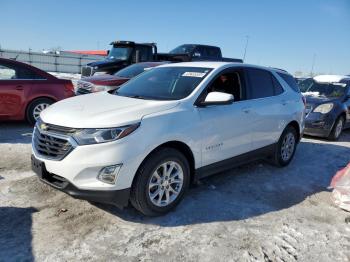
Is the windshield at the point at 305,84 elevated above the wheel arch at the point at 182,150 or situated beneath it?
elevated above

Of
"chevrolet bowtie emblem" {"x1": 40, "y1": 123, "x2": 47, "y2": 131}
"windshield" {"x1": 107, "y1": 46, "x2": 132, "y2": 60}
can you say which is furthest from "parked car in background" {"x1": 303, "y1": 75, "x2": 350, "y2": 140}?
"windshield" {"x1": 107, "y1": 46, "x2": 132, "y2": 60}

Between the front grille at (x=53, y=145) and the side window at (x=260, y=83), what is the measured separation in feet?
8.78

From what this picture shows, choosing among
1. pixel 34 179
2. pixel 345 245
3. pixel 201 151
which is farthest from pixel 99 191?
pixel 345 245

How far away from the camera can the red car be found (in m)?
7.25

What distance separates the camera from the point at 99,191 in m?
3.35

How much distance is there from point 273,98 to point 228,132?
141 cm

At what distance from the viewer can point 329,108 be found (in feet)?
27.9

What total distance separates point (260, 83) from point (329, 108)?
13.5ft

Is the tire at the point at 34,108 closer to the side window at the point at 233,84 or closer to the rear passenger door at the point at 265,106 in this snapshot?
the side window at the point at 233,84

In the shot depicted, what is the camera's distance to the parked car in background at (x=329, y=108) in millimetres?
8352

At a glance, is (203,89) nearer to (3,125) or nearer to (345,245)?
(345,245)

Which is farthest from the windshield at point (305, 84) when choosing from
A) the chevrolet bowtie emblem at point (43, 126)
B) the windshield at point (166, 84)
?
the chevrolet bowtie emblem at point (43, 126)

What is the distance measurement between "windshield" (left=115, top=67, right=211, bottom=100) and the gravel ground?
1327 mm

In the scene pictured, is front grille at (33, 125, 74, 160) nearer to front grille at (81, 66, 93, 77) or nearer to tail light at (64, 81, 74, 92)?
tail light at (64, 81, 74, 92)
